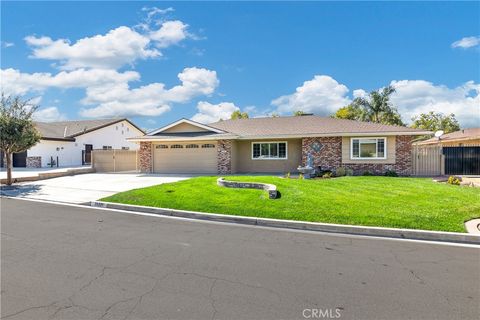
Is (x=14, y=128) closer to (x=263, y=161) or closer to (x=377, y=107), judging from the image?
(x=263, y=161)

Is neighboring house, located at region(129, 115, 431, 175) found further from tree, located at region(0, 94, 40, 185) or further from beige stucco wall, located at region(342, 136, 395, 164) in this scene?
tree, located at region(0, 94, 40, 185)

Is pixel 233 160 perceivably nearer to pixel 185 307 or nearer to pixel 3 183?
pixel 3 183

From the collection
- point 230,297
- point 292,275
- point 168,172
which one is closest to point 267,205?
point 292,275

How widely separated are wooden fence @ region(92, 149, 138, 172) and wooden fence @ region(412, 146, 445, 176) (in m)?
21.1

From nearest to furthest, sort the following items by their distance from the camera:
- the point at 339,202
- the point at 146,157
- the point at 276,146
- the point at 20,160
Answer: the point at 339,202
the point at 276,146
the point at 146,157
the point at 20,160

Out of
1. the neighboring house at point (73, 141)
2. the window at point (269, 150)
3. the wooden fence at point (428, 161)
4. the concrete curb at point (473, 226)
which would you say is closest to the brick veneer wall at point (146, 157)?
the window at point (269, 150)

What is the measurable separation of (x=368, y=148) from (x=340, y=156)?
1.73 m

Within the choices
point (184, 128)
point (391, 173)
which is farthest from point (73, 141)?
point (391, 173)

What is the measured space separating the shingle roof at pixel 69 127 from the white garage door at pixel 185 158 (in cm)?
1533

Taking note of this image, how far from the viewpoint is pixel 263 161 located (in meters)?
21.7

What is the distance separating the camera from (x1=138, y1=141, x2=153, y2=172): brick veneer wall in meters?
23.2

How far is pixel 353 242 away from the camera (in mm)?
6410

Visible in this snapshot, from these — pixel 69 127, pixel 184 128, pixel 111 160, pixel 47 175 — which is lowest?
pixel 47 175

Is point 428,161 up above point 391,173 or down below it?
above
